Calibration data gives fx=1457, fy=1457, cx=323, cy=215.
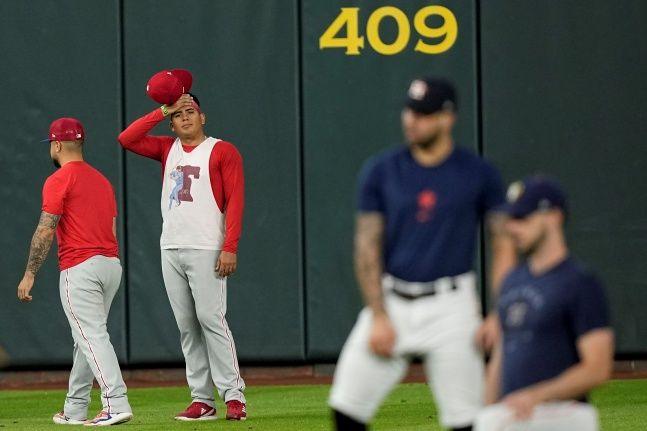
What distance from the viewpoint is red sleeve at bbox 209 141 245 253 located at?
9.35 m

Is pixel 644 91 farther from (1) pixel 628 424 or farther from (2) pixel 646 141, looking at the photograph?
(1) pixel 628 424

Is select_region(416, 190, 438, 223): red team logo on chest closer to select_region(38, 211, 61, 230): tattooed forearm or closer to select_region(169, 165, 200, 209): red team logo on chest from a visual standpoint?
select_region(169, 165, 200, 209): red team logo on chest

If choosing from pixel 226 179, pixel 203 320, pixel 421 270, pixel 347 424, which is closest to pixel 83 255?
pixel 203 320

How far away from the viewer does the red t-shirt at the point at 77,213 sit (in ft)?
30.2

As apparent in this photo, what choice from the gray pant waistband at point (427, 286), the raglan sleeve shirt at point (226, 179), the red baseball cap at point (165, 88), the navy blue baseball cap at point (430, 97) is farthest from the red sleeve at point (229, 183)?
the navy blue baseball cap at point (430, 97)

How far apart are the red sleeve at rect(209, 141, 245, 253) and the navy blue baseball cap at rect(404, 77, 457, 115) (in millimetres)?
3843

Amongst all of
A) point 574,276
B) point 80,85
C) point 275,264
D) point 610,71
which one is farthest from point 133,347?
point 574,276

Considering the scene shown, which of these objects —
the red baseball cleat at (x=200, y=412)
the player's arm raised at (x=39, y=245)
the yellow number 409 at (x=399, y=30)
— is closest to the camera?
the player's arm raised at (x=39, y=245)

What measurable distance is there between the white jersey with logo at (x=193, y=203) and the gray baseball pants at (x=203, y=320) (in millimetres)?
83

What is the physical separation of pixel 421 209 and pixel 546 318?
43.7 inches

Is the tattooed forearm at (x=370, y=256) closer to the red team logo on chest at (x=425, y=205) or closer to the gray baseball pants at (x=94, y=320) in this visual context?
the red team logo on chest at (x=425, y=205)

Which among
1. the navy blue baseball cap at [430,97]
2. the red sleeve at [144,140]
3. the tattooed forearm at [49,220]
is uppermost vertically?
the navy blue baseball cap at [430,97]

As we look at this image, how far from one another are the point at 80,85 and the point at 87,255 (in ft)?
13.8

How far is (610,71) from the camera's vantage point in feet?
42.7
